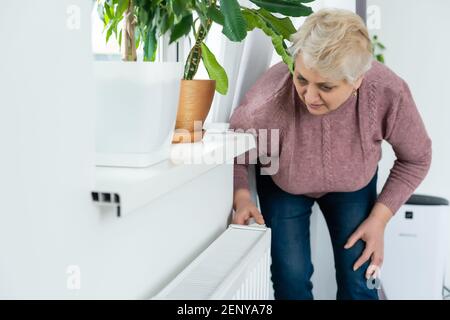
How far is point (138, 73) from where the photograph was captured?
0.69 m

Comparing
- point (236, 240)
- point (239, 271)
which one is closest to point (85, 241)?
point (239, 271)

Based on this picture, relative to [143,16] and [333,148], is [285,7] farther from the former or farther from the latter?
[333,148]

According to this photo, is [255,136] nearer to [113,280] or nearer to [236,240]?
[236,240]

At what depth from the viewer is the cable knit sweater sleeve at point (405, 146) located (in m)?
1.32

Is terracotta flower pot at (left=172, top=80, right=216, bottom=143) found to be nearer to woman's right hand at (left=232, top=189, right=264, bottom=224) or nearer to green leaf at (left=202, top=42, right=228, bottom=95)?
green leaf at (left=202, top=42, right=228, bottom=95)

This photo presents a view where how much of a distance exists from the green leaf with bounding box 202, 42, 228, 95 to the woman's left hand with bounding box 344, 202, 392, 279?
2.04 feet

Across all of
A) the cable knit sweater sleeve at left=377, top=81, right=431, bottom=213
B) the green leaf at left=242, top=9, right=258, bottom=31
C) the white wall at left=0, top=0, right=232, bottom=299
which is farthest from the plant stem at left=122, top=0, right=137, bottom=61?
the cable knit sweater sleeve at left=377, top=81, right=431, bottom=213

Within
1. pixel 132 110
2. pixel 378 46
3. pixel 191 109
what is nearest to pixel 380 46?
pixel 378 46

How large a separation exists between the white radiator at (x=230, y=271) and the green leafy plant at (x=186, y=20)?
0.35 meters

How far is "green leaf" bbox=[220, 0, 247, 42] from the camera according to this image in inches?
32.2

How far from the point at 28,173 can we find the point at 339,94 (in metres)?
0.87

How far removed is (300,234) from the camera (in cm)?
152
